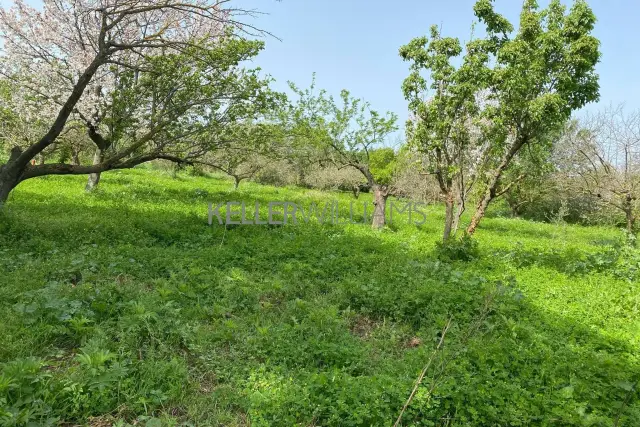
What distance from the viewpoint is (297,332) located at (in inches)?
186

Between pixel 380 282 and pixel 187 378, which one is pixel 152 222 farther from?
pixel 187 378

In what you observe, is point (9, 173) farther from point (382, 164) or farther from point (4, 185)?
point (382, 164)

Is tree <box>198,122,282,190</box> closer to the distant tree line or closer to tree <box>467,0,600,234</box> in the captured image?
the distant tree line

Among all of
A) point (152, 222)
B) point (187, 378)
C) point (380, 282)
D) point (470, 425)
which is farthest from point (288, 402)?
point (152, 222)

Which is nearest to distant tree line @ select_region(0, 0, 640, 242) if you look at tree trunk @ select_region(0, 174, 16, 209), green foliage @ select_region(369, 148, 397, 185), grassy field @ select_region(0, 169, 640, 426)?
tree trunk @ select_region(0, 174, 16, 209)

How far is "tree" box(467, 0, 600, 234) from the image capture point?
10055 millimetres

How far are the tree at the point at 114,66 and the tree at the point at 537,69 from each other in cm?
640

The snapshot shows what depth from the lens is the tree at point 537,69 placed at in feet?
33.0

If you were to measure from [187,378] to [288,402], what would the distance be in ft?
3.31

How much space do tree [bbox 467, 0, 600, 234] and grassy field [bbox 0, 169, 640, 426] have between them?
3775mm

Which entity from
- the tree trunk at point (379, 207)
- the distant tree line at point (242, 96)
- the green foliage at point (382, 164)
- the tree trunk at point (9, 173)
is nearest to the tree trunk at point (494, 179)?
the distant tree line at point (242, 96)

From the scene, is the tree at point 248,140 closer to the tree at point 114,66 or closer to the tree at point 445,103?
the tree at point 114,66

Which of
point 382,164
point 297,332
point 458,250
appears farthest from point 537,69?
point 382,164

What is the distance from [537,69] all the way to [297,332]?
9831 mm
